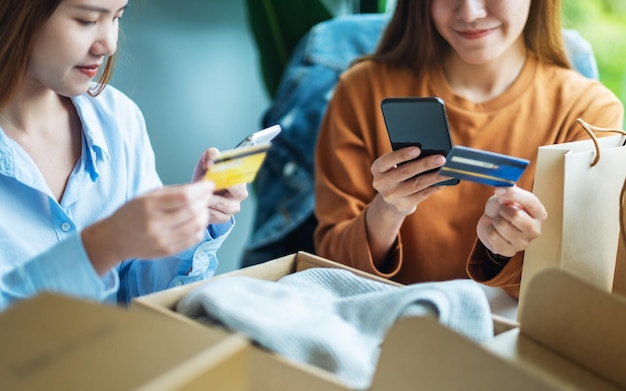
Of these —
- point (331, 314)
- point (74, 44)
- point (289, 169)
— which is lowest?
point (289, 169)

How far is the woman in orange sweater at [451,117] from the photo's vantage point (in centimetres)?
130

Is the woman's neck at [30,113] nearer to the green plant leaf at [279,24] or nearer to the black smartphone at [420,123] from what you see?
the black smartphone at [420,123]

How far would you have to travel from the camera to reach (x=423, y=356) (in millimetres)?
631

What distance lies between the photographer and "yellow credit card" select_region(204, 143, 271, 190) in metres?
0.85

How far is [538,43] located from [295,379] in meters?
1.01

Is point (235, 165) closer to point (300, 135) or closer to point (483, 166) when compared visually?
point (483, 166)

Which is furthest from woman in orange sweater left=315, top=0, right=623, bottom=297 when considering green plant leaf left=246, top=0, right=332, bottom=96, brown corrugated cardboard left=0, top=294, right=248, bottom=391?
green plant leaf left=246, top=0, right=332, bottom=96

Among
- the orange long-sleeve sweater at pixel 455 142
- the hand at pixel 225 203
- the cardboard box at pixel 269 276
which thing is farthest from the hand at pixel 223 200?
the orange long-sleeve sweater at pixel 455 142

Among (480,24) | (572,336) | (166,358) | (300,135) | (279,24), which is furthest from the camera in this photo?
(279,24)

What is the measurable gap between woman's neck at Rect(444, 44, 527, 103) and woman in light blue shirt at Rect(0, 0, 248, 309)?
0.61m

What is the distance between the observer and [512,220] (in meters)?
1.05

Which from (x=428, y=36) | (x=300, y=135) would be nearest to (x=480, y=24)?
(x=428, y=36)

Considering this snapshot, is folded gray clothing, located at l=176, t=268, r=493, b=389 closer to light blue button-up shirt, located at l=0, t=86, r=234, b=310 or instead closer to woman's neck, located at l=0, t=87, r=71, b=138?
light blue button-up shirt, located at l=0, t=86, r=234, b=310

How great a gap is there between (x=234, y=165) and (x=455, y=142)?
66 centimetres
